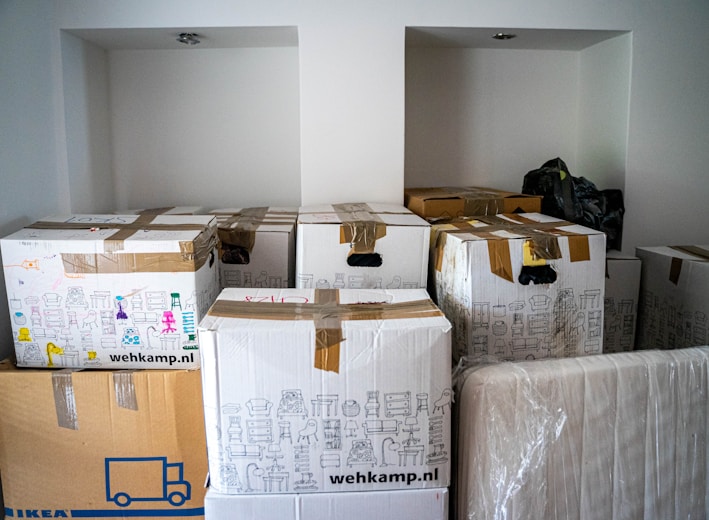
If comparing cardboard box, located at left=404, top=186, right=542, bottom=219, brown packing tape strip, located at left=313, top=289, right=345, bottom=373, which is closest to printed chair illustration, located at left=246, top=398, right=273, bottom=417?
brown packing tape strip, located at left=313, top=289, right=345, bottom=373

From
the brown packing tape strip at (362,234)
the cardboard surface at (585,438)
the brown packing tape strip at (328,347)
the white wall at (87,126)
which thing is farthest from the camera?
the white wall at (87,126)

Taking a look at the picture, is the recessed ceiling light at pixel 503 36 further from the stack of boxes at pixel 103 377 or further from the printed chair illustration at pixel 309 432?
the printed chair illustration at pixel 309 432

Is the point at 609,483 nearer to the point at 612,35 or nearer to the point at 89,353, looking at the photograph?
the point at 89,353

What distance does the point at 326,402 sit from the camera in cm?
122

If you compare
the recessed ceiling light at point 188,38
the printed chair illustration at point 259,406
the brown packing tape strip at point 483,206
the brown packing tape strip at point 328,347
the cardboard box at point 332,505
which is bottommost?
the cardboard box at point 332,505

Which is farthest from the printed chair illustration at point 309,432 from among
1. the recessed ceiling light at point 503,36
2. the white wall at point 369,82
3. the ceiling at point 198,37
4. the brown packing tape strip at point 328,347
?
the recessed ceiling light at point 503,36

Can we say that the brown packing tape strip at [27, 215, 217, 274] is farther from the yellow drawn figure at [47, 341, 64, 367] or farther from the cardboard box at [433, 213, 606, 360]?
the cardboard box at [433, 213, 606, 360]

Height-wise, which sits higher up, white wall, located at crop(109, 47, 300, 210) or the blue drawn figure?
white wall, located at crop(109, 47, 300, 210)

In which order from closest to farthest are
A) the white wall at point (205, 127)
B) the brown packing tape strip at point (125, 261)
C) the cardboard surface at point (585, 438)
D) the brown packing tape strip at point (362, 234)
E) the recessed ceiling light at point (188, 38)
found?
the cardboard surface at point (585, 438)
the brown packing tape strip at point (125, 261)
the brown packing tape strip at point (362, 234)
the recessed ceiling light at point (188, 38)
the white wall at point (205, 127)

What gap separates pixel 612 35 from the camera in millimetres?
2404

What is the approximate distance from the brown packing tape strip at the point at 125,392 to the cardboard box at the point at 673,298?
67.6 inches

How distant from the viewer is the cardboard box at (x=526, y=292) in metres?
1.52

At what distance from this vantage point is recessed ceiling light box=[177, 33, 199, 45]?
7.54 ft

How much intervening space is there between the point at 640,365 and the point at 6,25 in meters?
2.07
